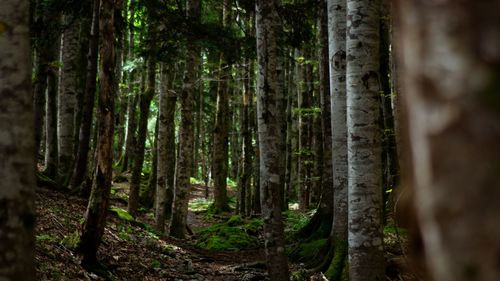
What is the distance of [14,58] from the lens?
9.59ft

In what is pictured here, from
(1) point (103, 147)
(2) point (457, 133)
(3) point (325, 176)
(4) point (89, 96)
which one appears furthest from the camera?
(4) point (89, 96)

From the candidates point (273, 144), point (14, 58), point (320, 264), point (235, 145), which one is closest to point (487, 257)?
point (14, 58)

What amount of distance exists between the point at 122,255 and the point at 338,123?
431cm

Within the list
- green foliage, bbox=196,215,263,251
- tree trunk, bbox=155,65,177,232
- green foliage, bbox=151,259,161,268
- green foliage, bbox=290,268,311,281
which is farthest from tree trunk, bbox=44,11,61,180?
green foliage, bbox=290,268,311,281

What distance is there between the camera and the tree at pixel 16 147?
2.77 meters

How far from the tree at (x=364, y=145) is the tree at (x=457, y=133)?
175 inches

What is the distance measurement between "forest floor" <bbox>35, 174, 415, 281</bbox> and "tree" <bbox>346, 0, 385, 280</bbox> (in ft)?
5.80

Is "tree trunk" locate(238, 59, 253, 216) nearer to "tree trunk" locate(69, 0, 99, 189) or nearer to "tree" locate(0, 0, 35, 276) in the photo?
"tree trunk" locate(69, 0, 99, 189)

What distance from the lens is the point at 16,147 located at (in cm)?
287

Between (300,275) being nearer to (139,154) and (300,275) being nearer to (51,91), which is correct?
(139,154)

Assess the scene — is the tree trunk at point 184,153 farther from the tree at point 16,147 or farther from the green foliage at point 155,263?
the tree at point 16,147

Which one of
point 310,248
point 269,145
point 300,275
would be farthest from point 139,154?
point 269,145

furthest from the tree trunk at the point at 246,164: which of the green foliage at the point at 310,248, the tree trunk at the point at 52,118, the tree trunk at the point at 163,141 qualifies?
the green foliage at the point at 310,248

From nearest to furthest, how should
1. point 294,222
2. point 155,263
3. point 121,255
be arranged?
point 121,255 < point 155,263 < point 294,222
